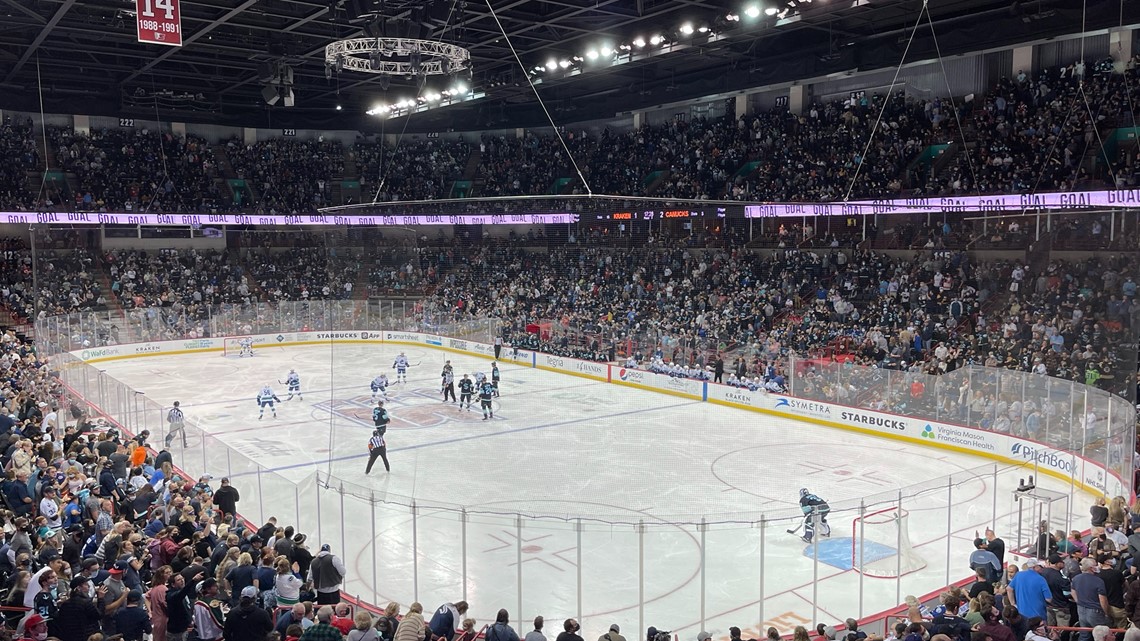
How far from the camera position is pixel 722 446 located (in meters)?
18.4

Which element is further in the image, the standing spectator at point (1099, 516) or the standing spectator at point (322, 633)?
the standing spectator at point (1099, 516)

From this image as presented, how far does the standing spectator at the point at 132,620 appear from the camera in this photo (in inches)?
271

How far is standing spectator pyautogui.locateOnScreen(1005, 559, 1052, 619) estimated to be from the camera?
7.73m

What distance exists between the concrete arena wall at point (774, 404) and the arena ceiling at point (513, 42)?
926 cm

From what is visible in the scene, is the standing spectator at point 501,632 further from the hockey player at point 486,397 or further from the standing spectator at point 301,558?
the hockey player at point 486,397

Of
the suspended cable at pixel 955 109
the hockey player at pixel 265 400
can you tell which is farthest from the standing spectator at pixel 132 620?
the suspended cable at pixel 955 109

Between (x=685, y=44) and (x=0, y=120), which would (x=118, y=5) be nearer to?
(x=685, y=44)

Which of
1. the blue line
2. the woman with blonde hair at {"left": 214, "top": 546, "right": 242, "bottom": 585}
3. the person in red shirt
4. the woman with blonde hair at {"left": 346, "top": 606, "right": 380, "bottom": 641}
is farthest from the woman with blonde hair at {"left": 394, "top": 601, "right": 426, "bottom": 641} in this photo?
the blue line

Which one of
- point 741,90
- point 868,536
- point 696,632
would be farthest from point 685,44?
point 696,632

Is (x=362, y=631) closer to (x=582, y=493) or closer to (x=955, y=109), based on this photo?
(x=582, y=493)

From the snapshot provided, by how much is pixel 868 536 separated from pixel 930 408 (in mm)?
7607

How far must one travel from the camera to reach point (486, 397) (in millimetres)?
20922

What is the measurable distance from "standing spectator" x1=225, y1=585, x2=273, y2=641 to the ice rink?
8.39 ft

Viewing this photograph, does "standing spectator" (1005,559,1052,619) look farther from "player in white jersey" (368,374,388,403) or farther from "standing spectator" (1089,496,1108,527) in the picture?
"player in white jersey" (368,374,388,403)
